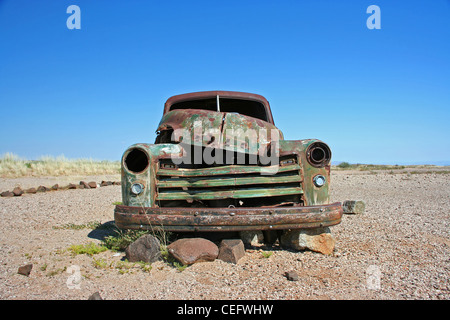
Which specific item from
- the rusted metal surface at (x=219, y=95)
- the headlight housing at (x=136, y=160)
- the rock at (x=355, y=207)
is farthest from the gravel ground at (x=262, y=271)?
the rusted metal surface at (x=219, y=95)

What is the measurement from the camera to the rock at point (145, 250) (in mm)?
3100

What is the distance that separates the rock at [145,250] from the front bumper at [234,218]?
0.13 meters

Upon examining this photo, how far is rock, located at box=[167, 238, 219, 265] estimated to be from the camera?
3016mm

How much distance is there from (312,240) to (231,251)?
2.95 feet

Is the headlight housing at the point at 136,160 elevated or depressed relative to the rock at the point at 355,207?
elevated

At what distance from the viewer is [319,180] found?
3424 millimetres

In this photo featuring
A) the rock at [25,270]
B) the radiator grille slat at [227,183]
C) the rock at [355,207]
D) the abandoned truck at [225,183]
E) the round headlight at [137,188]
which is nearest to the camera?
the rock at [25,270]

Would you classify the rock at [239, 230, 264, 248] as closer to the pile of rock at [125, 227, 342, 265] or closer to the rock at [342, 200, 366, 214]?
the pile of rock at [125, 227, 342, 265]

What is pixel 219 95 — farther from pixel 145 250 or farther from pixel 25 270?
pixel 25 270

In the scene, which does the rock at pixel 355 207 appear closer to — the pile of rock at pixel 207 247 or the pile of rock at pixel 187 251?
the pile of rock at pixel 207 247

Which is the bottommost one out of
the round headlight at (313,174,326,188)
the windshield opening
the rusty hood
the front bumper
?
the front bumper

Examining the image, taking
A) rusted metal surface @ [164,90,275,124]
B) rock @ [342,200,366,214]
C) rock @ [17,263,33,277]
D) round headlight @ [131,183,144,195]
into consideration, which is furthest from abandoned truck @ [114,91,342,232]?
rock @ [342,200,366,214]

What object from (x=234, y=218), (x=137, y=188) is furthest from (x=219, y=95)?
(x=234, y=218)

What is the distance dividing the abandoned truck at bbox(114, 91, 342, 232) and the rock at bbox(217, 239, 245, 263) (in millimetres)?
198
